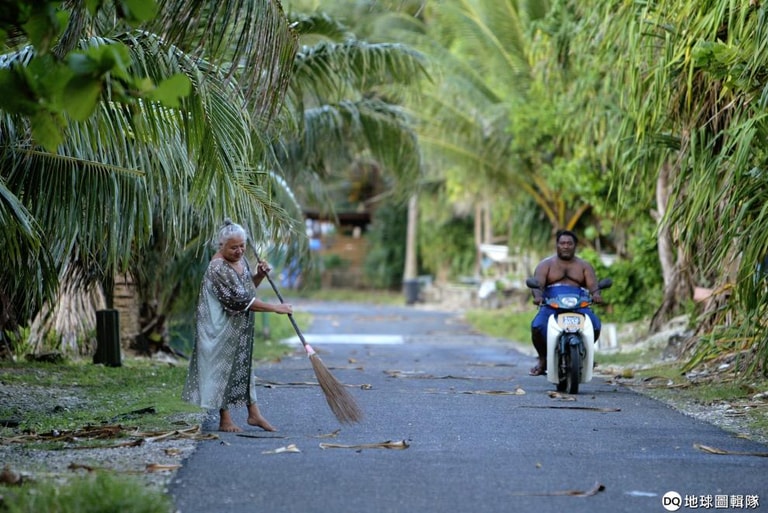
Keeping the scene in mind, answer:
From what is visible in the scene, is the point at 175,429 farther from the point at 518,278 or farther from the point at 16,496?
the point at 518,278

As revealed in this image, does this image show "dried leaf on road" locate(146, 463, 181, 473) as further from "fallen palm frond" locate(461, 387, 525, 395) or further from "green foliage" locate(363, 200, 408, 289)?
"green foliage" locate(363, 200, 408, 289)

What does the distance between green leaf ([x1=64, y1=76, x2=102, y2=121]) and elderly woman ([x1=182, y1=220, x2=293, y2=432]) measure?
2.92m

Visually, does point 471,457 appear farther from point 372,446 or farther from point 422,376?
point 422,376

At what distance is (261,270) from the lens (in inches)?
338

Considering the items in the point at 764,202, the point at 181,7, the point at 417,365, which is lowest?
the point at 417,365

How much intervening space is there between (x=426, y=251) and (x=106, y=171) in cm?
3290

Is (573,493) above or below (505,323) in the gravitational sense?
above

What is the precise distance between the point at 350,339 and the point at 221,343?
13.5 metres

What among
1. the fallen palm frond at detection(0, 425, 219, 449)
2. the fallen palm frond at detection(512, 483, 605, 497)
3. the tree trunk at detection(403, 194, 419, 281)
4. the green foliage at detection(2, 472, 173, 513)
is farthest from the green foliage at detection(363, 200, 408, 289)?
the green foliage at detection(2, 472, 173, 513)

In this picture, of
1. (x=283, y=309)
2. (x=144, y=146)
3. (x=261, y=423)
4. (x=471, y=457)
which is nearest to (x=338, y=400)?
(x=261, y=423)

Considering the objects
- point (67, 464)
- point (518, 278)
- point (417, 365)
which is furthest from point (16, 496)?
point (518, 278)

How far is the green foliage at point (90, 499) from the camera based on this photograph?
17.6 ft

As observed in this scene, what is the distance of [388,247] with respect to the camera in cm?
4572

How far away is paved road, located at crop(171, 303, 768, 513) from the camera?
604 centimetres
